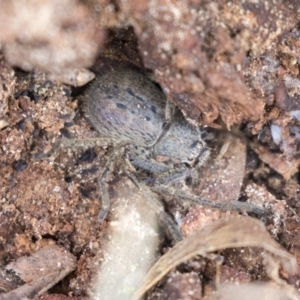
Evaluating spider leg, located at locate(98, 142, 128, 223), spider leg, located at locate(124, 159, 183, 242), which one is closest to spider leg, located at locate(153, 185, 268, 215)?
spider leg, located at locate(124, 159, 183, 242)

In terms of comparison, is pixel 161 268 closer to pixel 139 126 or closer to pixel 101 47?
pixel 139 126

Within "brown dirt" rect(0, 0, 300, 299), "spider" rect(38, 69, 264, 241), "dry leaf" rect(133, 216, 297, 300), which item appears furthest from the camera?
"spider" rect(38, 69, 264, 241)

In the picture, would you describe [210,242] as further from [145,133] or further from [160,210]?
[145,133]

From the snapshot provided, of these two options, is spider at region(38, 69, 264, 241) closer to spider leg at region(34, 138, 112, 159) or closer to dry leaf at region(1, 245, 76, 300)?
spider leg at region(34, 138, 112, 159)

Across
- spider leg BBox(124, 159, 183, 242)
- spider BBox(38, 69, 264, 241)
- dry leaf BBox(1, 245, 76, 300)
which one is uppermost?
spider BBox(38, 69, 264, 241)

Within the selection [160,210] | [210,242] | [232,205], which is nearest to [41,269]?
[160,210]

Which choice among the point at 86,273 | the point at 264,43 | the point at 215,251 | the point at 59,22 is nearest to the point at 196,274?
the point at 215,251

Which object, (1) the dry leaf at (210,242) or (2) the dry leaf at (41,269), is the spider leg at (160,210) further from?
(2) the dry leaf at (41,269)

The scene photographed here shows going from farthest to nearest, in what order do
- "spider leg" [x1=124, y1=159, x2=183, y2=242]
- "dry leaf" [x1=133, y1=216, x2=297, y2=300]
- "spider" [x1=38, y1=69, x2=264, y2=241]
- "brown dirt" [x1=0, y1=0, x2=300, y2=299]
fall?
"spider" [x1=38, y1=69, x2=264, y2=241] → "spider leg" [x1=124, y1=159, x2=183, y2=242] → "dry leaf" [x1=133, y1=216, x2=297, y2=300] → "brown dirt" [x1=0, y1=0, x2=300, y2=299]

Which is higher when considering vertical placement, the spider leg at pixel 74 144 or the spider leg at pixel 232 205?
the spider leg at pixel 74 144

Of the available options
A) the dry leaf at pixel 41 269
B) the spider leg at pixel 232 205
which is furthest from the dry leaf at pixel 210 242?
the dry leaf at pixel 41 269
